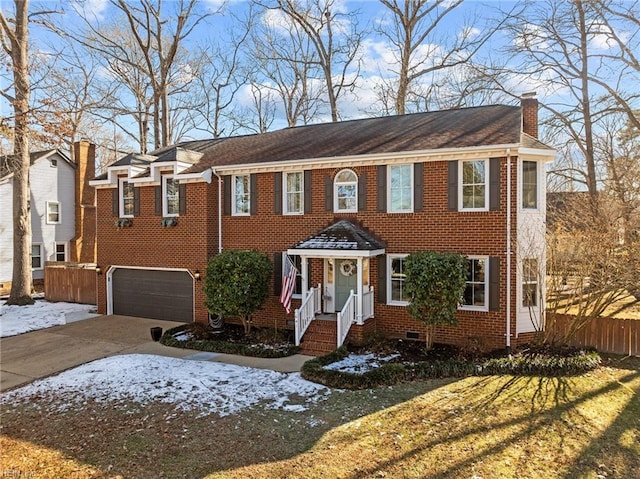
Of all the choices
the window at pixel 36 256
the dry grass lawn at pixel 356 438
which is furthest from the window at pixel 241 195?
the window at pixel 36 256

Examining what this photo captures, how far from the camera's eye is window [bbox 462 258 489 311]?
11141 millimetres

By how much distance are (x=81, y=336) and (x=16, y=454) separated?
756cm

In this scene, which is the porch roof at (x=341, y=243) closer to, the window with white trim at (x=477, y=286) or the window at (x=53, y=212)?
the window with white trim at (x=477, y=286)

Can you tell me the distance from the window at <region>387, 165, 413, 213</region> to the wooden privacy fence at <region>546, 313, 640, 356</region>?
5069mm

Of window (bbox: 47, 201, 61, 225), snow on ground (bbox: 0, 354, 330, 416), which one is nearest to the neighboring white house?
window (bbox: 47, 201, 61, 225)

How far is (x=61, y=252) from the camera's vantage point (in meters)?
24.5

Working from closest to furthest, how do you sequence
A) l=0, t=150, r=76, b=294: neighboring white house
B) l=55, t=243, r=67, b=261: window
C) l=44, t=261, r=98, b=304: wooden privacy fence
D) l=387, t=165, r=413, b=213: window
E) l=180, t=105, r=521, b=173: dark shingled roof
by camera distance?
l=180, t=105, r=521, b=173: dark shingled roof < l=387, t=165, r=413, b=213: window < l=44, t=261, r=98, b=304: wooden privacy fence < l=0, t=150, r=76, b=294: neighboring white house < l=55, t=243, r=67, b=261: window

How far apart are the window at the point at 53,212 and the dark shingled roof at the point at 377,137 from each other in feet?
40.3

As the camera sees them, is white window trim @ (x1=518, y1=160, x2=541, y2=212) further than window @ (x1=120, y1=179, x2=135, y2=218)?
No

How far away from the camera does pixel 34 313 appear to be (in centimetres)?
1644

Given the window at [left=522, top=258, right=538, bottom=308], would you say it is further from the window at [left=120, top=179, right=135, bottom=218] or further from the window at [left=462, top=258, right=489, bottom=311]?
the window at [left=120, top=179, right=135, bottom=218]

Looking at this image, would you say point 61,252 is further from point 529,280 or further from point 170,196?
point 529,280

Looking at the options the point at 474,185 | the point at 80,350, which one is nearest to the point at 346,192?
the point at 474,185

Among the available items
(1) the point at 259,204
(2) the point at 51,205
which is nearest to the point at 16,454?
(1) the point at 259,204
